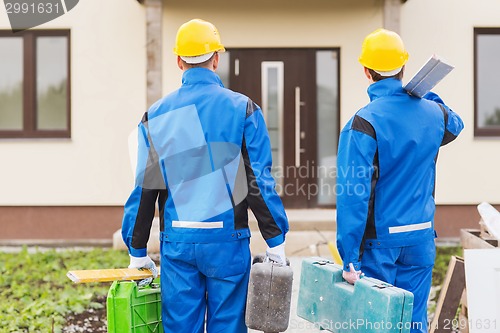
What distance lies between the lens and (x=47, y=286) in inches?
260

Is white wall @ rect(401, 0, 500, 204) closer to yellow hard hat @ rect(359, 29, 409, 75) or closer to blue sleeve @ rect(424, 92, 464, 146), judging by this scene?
blue sleeve @ rect(424, 92, 464, 146)

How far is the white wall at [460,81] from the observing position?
30.6 ft

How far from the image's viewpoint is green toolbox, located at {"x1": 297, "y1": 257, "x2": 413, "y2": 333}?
2.84 metres

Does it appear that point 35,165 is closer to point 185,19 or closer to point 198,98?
point 185,19

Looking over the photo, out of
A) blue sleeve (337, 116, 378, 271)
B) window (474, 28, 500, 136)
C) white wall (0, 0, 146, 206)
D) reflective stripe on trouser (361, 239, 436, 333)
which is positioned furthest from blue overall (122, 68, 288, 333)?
window (474, 28, 500, 136)

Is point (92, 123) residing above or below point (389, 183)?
above

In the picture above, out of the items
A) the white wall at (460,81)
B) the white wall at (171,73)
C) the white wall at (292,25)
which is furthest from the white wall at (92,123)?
the white wall at (460,81)

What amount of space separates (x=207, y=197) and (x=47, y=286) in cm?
395

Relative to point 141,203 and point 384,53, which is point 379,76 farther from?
point 141,203

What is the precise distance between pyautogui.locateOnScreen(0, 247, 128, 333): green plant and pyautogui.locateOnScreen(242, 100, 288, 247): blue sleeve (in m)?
2.57

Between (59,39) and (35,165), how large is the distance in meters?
1.71

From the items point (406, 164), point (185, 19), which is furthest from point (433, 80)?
point (185, 19)

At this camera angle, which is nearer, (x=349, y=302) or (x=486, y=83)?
(x=349, y=302)

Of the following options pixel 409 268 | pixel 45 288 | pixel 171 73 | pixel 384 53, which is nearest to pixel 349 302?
pixel 409 268
